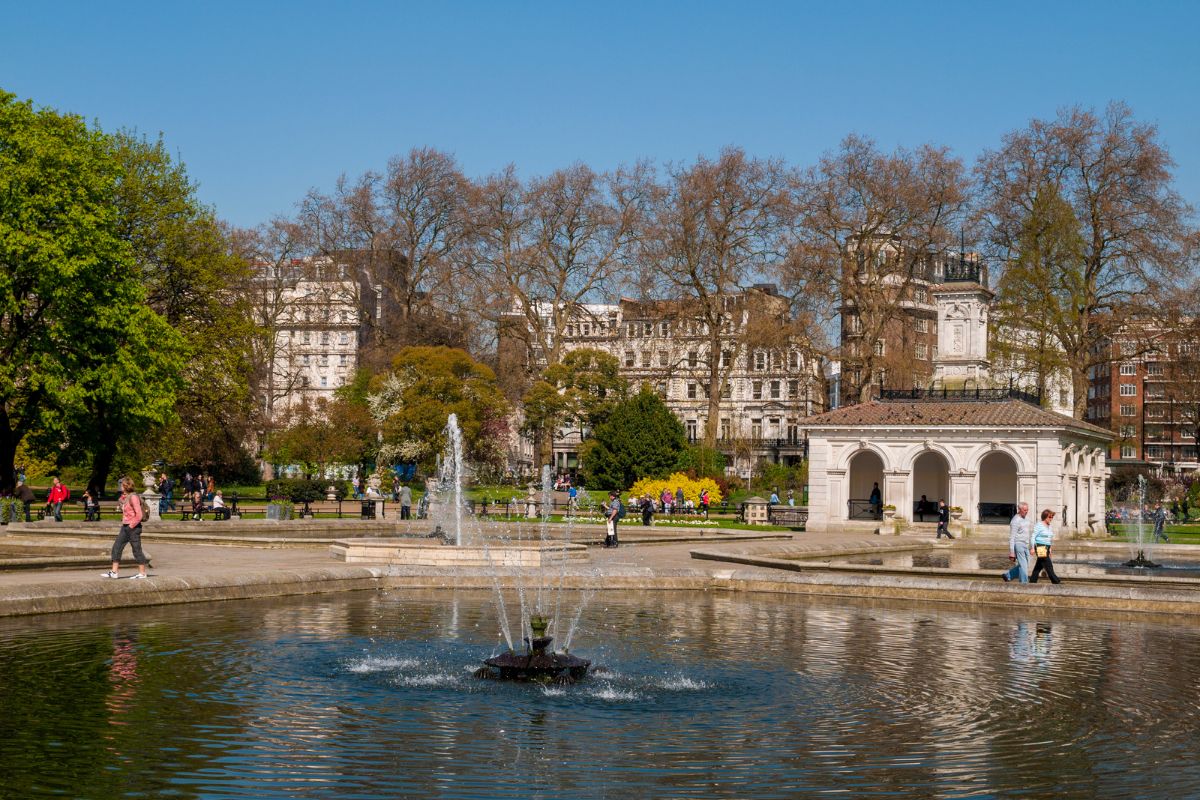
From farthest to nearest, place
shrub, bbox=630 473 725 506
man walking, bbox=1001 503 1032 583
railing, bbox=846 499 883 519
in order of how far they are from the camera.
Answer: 1. shrub, bbox=630 473 725 506
2. railing, bbox=846 499 883 519
3. man walking, bbox=1001 503 1032 583

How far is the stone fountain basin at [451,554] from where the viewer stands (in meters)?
24.8

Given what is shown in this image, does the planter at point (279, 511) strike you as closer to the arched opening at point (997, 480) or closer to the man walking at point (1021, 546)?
the man walking at point (1021, 546)

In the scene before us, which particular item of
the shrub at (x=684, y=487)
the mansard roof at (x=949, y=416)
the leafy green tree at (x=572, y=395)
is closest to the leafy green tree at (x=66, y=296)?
the mansard roof at (x=949, y=416)

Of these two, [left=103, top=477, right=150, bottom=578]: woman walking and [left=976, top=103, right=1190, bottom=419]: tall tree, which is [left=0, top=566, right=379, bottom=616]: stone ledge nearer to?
[left=103, top=477, right=150, bottom=578]: woman walking

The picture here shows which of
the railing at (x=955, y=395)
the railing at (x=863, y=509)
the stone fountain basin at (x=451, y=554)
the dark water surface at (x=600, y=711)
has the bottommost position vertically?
the dark water surface at (x=600, y=711)

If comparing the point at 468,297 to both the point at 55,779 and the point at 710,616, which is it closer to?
the point at 710,616

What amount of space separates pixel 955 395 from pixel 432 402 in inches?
1109

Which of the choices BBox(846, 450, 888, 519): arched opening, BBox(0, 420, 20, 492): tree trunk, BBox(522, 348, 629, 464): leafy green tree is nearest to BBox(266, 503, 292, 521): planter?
BBox(0, 420, 20, 492): tree trunk

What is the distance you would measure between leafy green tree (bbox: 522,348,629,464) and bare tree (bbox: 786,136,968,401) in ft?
45.5

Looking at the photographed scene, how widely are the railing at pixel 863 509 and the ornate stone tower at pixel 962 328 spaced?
11532 mm

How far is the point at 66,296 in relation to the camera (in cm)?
4091

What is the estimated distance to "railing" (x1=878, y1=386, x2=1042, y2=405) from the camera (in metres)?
51.0

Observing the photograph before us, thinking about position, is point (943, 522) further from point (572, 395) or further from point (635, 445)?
point (572, 395)

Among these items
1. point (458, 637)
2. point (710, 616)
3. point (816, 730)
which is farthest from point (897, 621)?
point (816, 730)
